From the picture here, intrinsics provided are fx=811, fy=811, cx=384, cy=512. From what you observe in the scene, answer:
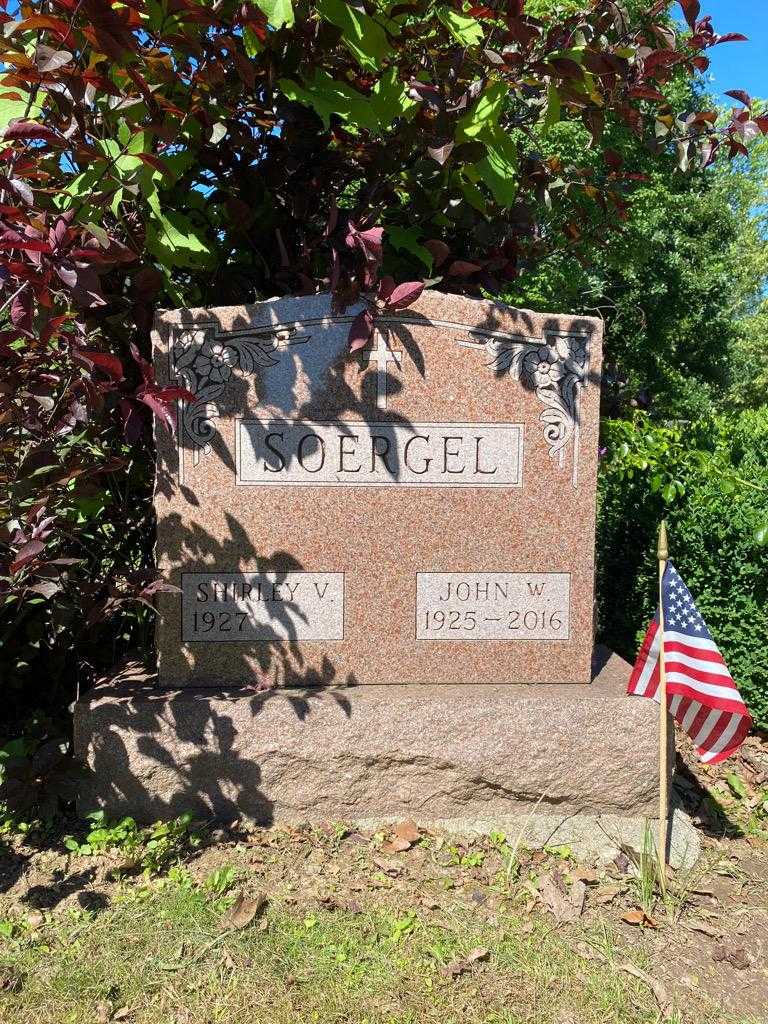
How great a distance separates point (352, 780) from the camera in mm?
3154

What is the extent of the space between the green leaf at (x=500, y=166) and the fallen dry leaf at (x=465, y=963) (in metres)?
2.71

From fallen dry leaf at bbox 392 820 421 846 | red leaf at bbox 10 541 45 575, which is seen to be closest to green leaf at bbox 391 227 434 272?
red leaf at bbox 10 541 45 575

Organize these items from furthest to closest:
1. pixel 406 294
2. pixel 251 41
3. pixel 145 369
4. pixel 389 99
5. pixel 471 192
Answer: pixel 471 192 < pixel 389 99 < pixel 406 294 < pixel 145 369 < pixel 251 41

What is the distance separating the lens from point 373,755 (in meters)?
3.14

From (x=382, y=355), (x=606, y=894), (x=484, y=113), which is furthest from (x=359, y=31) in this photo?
(x=606, y=894)

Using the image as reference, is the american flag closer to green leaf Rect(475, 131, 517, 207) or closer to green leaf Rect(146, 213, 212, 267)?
green leaf Rect(475, 131, 517, 207)

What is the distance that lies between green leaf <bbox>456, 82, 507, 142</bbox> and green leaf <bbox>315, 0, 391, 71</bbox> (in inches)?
15.0

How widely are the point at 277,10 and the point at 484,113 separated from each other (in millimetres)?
915

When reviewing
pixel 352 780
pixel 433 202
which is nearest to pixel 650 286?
pixel 433 202

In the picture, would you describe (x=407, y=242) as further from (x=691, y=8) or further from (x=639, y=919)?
(x=639, y=919)

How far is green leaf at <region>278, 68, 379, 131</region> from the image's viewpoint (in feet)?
10.1

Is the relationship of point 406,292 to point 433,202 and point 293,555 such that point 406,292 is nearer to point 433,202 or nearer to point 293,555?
point 433,202

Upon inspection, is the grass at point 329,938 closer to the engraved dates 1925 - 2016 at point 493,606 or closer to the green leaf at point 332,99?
the engraved dates 1925 - 2016 at point 493,606

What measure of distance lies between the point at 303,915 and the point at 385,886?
1.05ft
